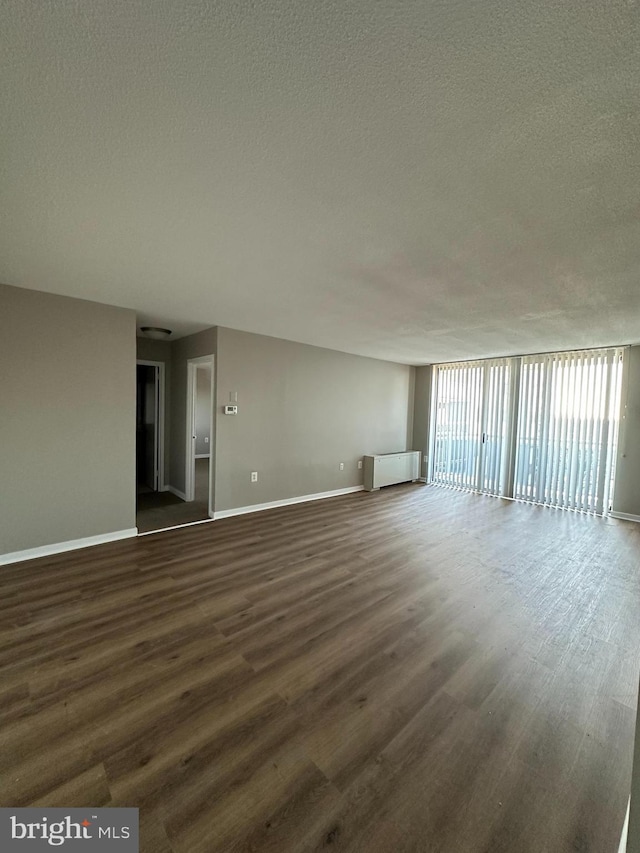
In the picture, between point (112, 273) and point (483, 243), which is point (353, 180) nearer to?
point (483, 243)

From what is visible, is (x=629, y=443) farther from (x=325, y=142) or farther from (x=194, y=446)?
(x=194, y=446)

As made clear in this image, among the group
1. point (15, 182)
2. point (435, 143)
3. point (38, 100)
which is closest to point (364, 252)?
point (435, 143)

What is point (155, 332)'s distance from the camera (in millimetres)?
4707

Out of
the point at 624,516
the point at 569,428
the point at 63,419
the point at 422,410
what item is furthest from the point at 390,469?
the point at 63,419

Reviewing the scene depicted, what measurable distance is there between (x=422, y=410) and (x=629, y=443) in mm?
3410

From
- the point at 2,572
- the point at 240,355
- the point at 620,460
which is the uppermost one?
the point at 240,355

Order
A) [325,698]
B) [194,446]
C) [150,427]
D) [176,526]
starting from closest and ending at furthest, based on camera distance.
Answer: [325,698], [176,526], [194,446], [150,427]

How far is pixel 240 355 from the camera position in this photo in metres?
4.50

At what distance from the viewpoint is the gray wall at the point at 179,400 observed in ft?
16.1

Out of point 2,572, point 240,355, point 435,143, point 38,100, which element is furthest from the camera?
point 240,355

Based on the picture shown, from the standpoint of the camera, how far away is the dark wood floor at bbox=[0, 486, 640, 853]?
1184mm

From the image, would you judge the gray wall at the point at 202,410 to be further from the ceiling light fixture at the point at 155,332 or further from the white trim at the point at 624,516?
the white trim at the point at 624,516

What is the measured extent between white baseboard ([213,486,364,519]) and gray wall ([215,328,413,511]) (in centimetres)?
6

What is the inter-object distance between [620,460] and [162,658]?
20.4 ft
